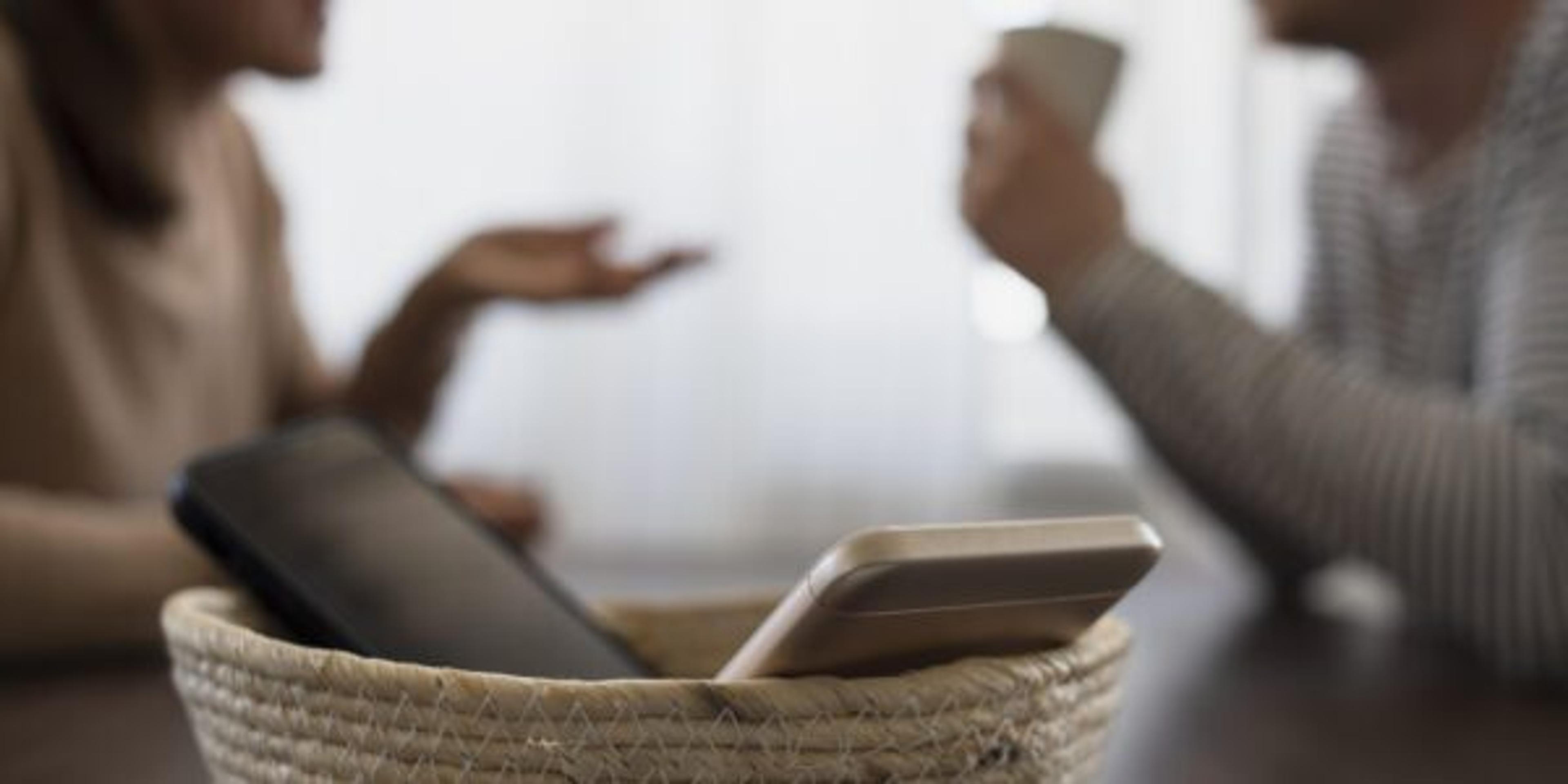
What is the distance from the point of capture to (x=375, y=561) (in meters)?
0.52

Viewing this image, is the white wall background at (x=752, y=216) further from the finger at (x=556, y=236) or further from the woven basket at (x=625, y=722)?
the woven basket at (x=625, y=722)

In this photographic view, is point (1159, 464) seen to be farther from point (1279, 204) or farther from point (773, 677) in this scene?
point (773, 677)

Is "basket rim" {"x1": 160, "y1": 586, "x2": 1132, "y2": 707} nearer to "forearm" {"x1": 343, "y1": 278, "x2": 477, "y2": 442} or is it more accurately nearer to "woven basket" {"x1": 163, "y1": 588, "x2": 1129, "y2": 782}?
"woven basket" {"x1": 163, "y1": 588, "x2": 1129, "y2": 782}

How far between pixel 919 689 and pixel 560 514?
185 centimetres

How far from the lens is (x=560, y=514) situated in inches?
86.9

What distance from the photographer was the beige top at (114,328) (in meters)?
1.08

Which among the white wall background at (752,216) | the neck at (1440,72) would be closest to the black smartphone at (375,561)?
the neck at (1440,72)

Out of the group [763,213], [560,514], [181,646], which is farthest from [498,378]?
[181,646]

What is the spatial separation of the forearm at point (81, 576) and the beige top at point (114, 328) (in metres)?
0.04

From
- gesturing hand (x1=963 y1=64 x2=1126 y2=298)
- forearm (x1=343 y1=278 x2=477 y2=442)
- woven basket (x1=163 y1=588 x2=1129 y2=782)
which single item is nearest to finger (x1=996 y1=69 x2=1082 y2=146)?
gesturing hand (x1=963 y1=64 x2=1126 y2=298)

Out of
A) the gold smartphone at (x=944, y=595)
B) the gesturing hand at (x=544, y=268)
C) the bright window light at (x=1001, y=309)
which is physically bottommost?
the bright window light at (x=1001, y=309)

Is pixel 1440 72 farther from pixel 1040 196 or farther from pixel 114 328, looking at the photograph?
pixel 114 328

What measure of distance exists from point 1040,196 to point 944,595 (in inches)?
29.4

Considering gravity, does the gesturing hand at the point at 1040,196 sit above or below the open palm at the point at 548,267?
above
